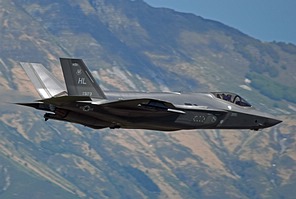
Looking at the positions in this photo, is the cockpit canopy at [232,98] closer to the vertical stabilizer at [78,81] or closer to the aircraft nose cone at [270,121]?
the aircraft nose cone at [270,121]

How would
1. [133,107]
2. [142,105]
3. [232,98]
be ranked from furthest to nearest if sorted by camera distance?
1. [232,98]
2. [142,105]
3. [133,107]

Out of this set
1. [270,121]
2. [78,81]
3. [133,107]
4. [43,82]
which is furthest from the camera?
[43,82]

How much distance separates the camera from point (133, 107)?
84.2 meters

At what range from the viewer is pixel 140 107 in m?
84.4

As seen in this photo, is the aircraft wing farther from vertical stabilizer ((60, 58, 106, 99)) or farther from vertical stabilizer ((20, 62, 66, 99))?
vertical stabilizer ((20, 62, 66, 99))

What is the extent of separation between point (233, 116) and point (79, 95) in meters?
13.8

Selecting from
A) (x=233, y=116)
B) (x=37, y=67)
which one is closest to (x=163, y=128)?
(x=233, y=116)

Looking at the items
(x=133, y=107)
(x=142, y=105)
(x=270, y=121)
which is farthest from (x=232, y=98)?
(x=133, y=107)

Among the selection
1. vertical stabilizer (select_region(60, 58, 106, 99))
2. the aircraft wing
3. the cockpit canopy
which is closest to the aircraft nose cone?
the cockpit canopy

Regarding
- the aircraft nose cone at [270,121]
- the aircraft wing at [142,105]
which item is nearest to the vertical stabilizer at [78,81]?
the aircraft wing at [142,105]

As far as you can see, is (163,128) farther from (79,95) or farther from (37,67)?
(37,67)

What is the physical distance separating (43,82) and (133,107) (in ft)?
38.6

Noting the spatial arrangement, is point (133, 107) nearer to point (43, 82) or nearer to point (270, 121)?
point (43, 82)

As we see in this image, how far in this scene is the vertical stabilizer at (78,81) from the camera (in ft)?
281
